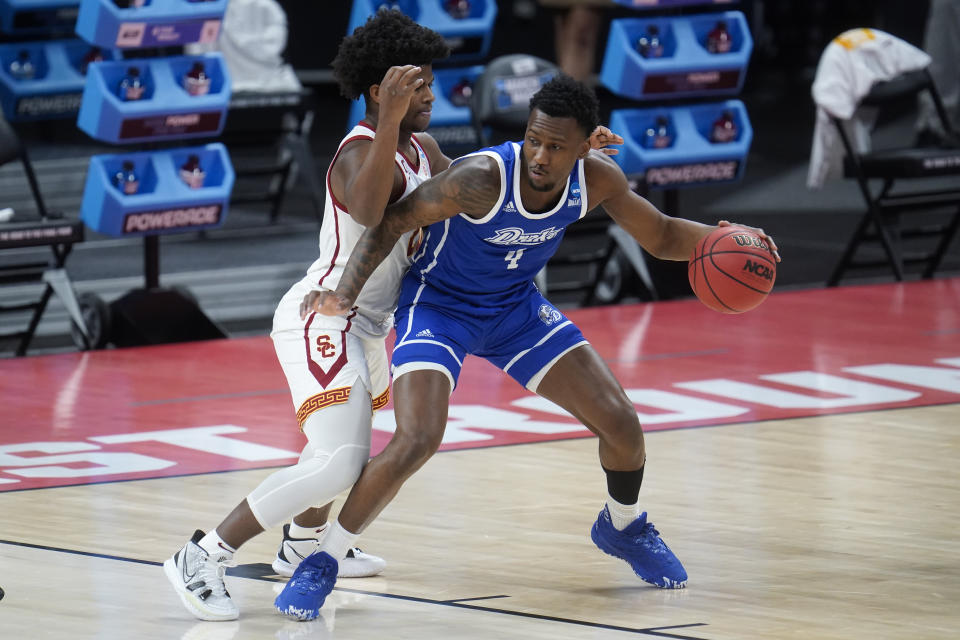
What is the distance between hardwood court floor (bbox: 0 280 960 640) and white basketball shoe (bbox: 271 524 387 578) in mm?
40

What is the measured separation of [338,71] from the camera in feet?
14.2

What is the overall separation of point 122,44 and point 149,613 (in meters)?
4.36

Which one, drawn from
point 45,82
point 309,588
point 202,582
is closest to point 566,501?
point 309,588

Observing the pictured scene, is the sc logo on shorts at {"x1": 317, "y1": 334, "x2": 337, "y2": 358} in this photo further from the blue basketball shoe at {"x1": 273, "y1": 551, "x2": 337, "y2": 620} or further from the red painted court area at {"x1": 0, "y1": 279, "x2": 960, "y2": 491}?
the red painted court area at {"x1": 0, "y1": 279, "x2": 960, "y2": 491}

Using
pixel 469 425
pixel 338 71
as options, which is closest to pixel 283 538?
pixel 338 71

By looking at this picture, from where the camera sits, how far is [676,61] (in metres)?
8.90

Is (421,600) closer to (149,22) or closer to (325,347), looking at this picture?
(325,347)

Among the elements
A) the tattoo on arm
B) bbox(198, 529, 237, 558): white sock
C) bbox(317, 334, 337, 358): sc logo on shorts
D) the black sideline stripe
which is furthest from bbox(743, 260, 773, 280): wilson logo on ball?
bbox(198, 529, 237, 558): white sock

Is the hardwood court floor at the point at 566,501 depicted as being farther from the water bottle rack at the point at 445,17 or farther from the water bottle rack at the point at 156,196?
the water bottle rack at the point at 445,17

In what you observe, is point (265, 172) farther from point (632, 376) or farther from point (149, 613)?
point (149, 613)

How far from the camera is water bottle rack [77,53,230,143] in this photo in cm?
787

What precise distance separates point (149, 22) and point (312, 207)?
3.74 m

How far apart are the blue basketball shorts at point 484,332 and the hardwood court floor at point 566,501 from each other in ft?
1.90

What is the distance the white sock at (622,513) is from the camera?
4.36m
